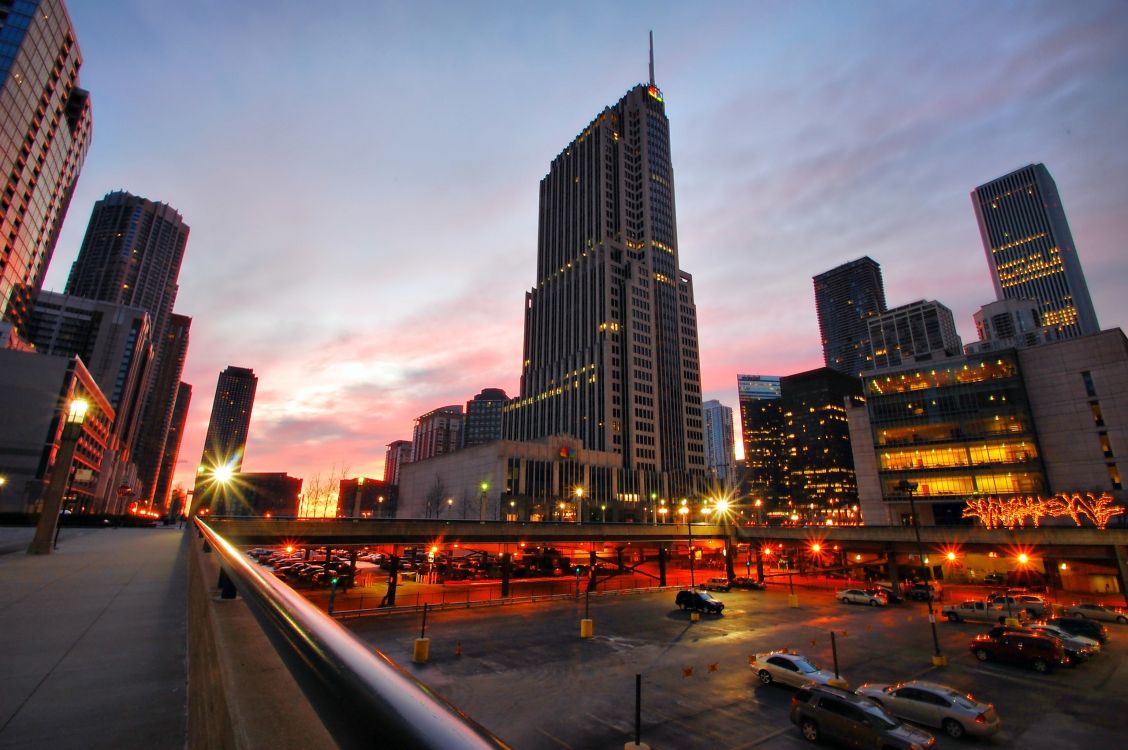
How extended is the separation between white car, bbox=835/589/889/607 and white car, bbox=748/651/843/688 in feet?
97.4

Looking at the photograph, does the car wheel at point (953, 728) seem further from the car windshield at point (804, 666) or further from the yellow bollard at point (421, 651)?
the yellow bollard at point (421, 651)

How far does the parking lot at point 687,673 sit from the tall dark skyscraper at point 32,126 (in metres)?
116

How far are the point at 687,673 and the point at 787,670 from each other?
4429 millimetres

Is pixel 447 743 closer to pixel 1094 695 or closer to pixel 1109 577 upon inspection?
pixel 1094 695

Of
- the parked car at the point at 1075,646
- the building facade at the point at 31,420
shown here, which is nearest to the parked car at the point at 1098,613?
the parked car at the point at 1075,646

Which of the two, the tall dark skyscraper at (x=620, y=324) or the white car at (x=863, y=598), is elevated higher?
the tall dark skyscraper at (x=620, y=324)

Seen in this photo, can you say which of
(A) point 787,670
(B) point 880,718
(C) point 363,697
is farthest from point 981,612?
(C) point 363,697

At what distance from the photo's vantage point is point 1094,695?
23.4 m

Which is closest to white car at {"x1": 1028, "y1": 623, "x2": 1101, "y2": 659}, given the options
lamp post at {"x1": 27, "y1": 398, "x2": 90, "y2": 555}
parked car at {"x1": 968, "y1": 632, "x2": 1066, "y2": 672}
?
parked car at {"x1": 968, "y1": 632, "x2": 1066, "y2": 672}

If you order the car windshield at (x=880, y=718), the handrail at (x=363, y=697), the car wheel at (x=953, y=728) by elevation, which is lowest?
the car wheel at (x=953, y=728)

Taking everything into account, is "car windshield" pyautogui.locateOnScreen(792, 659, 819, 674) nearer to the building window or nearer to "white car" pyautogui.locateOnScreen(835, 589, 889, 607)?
"white car" pyautogui.locateOnScreen(835, 589, 889, 607)

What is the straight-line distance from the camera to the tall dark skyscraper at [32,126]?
90438 millimetres

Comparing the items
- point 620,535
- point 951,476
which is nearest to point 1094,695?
point 620,535

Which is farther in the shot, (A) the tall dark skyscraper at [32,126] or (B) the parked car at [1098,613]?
(A) the tall dark skyscraper at [32,126]
